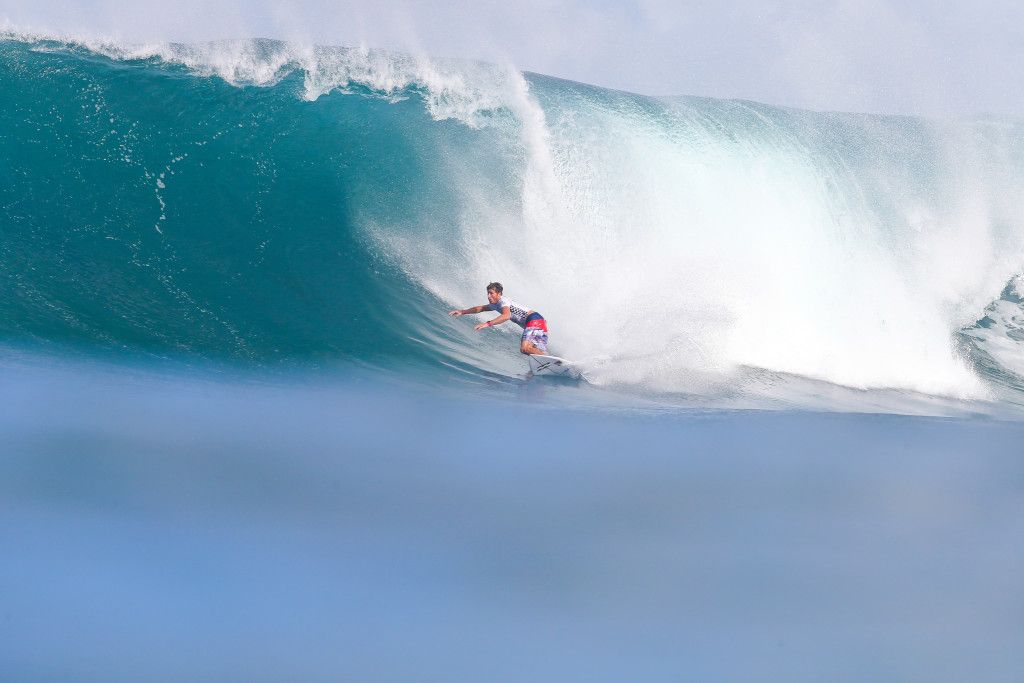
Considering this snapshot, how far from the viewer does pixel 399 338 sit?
31.9 feet

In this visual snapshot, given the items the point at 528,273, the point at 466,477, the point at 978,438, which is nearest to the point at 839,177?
the point at 528,273

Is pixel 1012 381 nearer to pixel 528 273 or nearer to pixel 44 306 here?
pixel 528 273

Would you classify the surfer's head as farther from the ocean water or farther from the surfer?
the ocean water

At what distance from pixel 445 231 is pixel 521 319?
8.62ft

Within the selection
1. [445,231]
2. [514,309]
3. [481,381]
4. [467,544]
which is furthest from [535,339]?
[467,544]

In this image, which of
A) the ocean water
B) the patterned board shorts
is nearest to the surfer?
the patterned board shorts

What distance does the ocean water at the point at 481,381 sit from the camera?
455cm

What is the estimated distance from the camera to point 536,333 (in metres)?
9.59

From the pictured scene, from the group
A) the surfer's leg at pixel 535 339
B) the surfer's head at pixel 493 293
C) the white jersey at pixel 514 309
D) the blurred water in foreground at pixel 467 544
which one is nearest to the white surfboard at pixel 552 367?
the surfer's leg at pixel 535 339

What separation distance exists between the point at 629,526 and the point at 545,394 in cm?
299

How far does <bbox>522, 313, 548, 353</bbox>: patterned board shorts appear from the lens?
955 cm

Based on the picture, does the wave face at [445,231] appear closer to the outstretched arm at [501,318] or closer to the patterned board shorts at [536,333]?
the outstretched arm at [501,318]

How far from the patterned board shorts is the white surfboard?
0.12m

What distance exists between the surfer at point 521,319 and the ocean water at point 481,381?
311mm
